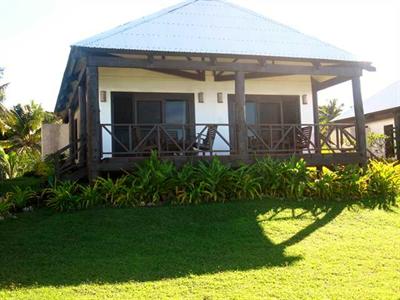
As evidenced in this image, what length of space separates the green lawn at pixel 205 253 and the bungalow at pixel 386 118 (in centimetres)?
1040

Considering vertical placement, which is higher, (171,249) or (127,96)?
(127,96)

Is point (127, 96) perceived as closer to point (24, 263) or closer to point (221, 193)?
point (221, 193)

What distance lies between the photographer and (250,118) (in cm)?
1447

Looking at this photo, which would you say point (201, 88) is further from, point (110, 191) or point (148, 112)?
point (110, 191)

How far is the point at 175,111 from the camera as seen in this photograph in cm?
1372

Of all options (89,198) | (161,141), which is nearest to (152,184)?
(89,198)

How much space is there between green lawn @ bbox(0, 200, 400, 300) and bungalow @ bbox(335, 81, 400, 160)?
34.1ft

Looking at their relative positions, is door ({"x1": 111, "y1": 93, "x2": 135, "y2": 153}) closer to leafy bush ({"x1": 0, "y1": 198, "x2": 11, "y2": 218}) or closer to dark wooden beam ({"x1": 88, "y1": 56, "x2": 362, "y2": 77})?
dark wooden beam ({"x1": 88, "y1": 56, "x2": 362, "y2": 77})

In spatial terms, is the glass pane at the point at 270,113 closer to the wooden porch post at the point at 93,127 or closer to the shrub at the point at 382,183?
the shrub at the point at 382,183

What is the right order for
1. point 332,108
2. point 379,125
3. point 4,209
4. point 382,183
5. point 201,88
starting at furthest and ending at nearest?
1. point 332,108
2. point 379,125
3. point 201,88
4. point 382,183
5. point 4,209

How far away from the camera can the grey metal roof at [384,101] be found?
21487 millimetres

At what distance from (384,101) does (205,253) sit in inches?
752

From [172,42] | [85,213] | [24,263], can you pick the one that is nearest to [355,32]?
[172,42]

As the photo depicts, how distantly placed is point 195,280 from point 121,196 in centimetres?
399
